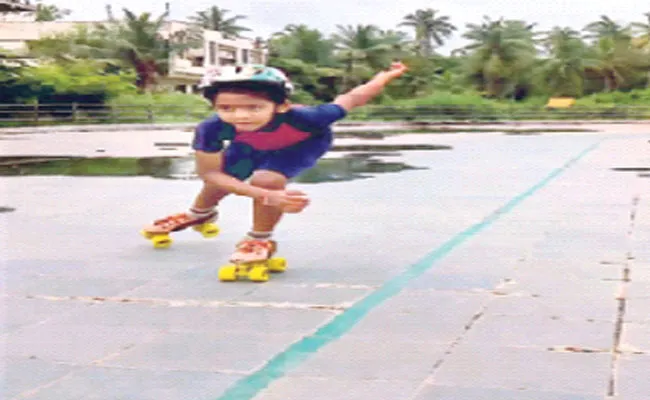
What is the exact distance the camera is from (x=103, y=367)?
3.53m

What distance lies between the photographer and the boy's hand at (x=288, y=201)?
511 centimetres

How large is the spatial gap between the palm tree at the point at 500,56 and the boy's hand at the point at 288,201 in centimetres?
4649

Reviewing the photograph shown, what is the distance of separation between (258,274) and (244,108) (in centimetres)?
85

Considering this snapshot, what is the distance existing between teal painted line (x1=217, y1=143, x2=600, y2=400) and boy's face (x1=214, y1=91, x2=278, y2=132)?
107cm

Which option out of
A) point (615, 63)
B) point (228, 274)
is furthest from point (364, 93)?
point (615, 63)

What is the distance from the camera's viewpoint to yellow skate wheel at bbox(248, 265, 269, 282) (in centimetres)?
521

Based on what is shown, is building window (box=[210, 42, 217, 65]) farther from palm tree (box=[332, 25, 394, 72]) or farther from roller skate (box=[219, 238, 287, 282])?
roller skate (box=[219, 238, 287, 282])

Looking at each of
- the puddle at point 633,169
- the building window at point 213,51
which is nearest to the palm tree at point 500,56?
the building window at point 213,51

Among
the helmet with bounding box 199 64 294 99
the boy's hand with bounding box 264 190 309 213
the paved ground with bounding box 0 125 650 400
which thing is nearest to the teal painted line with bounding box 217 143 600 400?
the paved ground with bounding box 0 125 650 400

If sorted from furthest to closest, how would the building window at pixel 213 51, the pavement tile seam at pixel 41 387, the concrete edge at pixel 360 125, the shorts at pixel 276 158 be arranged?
the building window at pixel 213 51 < the concrete edge at pixel 360 125 < the shorts at pixel 276 158 < the pavement tile seam at pixel 41 387

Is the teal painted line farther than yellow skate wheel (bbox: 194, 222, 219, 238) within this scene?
No

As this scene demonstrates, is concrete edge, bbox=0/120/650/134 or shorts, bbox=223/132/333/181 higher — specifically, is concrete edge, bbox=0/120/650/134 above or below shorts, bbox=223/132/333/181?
below

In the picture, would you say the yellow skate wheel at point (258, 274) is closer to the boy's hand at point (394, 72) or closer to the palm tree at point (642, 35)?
the boy's hand at point (394, 72)

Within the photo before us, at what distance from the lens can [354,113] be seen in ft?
131
